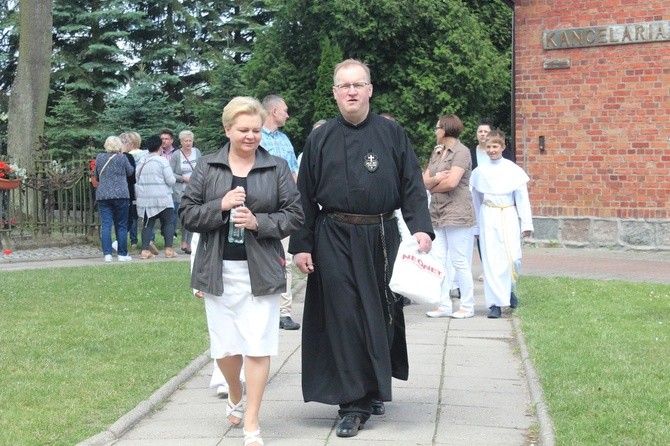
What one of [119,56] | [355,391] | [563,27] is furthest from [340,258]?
[119,56]

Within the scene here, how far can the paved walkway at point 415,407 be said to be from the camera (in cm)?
641

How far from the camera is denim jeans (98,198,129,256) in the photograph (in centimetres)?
1680

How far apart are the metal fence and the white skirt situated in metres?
12.8

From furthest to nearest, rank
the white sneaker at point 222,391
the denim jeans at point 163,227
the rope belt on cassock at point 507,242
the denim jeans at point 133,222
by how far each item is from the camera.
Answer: the denim jeans at point 133,222, the denim jeans at point 163,227, the rope belt on cassock at point 507,242, the white sneaker at point 222,391

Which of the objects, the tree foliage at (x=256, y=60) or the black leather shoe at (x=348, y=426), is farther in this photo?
the tree foliage at (x=256, y=60)

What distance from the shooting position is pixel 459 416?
22.8 feet

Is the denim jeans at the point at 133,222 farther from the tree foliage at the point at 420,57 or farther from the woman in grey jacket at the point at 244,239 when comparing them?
the tree foliage at the point at 420,57

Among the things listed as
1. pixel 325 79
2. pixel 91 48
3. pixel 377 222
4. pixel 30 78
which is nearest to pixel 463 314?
→ pixel 377 222

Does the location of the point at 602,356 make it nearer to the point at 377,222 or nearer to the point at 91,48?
the point at 377,222

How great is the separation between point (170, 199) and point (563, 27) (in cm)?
698

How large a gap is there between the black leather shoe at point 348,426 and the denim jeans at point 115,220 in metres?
10.8

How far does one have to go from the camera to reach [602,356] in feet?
27.9

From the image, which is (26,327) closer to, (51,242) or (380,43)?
(51,242)

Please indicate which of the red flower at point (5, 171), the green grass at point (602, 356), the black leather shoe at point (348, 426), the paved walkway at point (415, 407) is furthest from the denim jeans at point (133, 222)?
the black leather shoe at point (348, 426)
